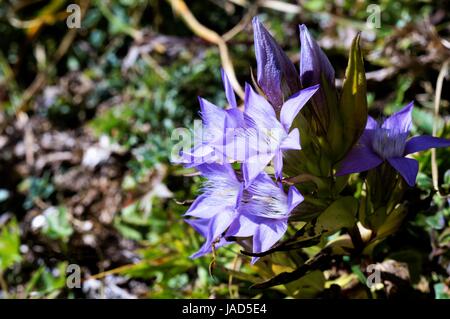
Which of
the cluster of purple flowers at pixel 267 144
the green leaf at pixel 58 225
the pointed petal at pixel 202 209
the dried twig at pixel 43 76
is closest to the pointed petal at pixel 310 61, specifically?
the cluster of purple flowers at pixel 267 144

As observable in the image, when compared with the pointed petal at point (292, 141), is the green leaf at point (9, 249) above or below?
below

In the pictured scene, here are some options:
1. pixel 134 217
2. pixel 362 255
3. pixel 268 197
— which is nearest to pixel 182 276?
pixel 134 217

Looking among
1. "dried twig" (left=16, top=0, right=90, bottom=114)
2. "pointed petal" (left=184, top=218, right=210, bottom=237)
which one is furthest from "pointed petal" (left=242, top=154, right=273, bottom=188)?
"dried twig" (left=16, top=0, right=90, bottom=114)

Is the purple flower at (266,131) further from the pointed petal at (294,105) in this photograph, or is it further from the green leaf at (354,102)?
the green leaf at (354,102)

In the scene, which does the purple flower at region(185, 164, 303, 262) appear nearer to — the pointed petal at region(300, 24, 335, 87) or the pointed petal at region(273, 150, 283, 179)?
the pointed petal at region(273, 150, 283, 179)

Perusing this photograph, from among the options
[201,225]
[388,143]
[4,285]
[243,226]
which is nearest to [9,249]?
[4,285]
